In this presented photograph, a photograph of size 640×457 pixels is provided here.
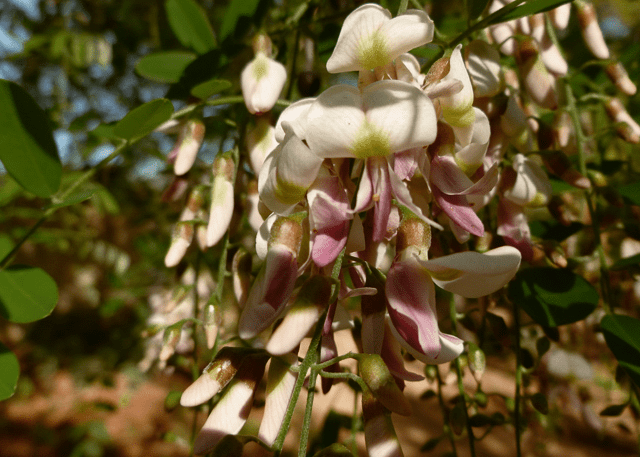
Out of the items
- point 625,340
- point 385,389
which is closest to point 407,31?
point 385,389

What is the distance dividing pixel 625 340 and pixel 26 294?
1.89 ft

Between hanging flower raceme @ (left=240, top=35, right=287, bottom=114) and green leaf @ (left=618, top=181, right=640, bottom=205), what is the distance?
0.42 metres

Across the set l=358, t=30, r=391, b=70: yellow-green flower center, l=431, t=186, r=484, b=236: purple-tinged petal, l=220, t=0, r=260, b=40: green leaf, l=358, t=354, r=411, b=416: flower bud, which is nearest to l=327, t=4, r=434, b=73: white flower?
l=358, t=30, r=391, b=70: yellow-green flower center

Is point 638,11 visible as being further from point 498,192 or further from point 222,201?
point 222,201

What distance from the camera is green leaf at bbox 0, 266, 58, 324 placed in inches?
16.5

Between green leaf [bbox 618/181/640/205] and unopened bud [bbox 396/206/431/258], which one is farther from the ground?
unopened bud [bbox 396/206/431/258]

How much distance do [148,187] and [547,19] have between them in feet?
4.02

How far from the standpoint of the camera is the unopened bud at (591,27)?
1.81 feet

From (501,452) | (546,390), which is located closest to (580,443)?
(501,452)

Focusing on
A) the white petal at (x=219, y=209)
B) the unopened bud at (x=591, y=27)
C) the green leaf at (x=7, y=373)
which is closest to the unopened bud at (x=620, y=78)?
the unopened bud at (x=591, y=27)

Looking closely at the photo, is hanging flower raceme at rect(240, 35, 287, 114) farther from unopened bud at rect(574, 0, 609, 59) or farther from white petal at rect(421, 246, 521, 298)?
unopened bud at rect(574, 0, 609, 59)

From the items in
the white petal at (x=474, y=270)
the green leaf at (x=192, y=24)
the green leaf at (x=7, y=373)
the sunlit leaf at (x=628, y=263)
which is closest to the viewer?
the white petal at (x=474, y=270)

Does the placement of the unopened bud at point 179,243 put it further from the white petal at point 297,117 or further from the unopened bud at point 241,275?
the white petal at point 297,117

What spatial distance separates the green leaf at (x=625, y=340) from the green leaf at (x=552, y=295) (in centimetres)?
2
